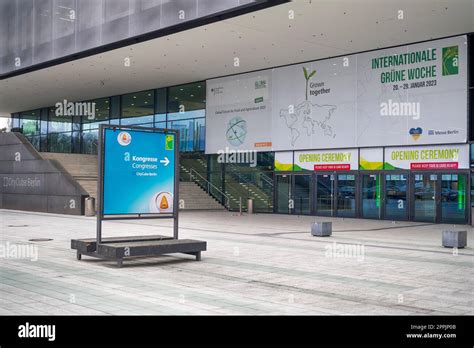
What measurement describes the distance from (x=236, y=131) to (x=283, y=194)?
15.7 ft

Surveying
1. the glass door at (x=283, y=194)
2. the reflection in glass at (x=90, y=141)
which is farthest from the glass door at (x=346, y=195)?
the reflection in glass at (x=90, y=141)

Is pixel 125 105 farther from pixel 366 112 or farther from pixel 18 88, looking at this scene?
pixel 366 112

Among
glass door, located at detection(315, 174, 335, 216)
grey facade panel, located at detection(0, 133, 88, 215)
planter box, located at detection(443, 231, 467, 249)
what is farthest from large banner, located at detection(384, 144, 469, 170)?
grey facade panel, located at detection(0, 133, 88, 215)

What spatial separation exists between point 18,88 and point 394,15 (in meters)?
28.2

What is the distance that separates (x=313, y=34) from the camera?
74.2ft

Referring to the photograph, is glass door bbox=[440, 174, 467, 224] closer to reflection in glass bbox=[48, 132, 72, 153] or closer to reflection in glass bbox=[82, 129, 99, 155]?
reflection in glass bbox=[82, 129, 99, 155]

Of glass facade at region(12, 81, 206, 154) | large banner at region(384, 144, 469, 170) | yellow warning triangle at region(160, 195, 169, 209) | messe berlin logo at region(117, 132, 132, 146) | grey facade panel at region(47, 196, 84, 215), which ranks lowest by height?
grey facade panel at region(47, 196, 84, 215)

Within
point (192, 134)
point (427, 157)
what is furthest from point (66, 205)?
point (427, 157)

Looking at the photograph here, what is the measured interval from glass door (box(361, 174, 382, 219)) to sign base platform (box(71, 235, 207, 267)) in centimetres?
1601

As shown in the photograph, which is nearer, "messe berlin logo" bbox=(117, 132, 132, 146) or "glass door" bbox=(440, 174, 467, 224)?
"messe berlin logo" bbox=(117, 132, 132, 146)

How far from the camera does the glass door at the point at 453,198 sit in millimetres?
22500

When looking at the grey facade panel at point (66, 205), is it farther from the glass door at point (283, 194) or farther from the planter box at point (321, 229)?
the planter box at point (321, 229)

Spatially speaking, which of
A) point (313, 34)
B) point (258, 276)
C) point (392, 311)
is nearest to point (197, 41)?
point (313, 34)

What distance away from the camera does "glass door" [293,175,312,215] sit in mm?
28141
